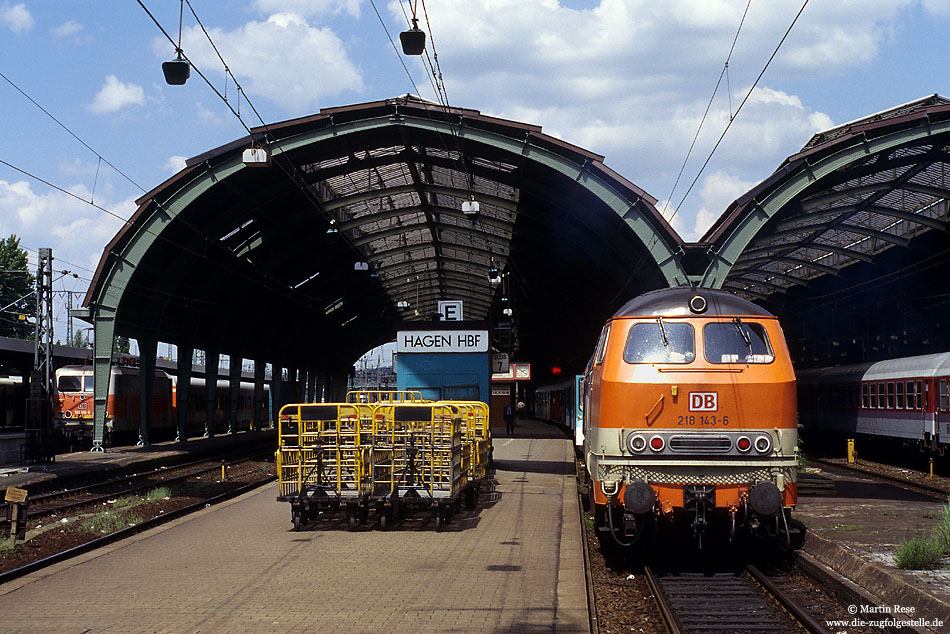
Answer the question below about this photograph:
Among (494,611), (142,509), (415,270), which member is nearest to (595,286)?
(415,270)

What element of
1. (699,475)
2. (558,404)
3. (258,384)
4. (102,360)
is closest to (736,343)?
(699,475)

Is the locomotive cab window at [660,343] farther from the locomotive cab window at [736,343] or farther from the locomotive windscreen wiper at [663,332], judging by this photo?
the locomotive cab window at [736,343]

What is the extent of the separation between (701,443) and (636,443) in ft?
2.38

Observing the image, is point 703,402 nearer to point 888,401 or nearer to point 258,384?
point 888,401

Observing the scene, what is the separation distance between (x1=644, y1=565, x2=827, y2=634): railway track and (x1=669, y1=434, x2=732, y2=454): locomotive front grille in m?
1.44

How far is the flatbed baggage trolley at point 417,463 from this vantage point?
14367mm

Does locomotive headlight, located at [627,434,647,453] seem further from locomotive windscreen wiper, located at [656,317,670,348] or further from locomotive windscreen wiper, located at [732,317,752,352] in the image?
locomotive windscreen wiper, located at [732,317,752,352]

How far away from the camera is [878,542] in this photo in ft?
38.0

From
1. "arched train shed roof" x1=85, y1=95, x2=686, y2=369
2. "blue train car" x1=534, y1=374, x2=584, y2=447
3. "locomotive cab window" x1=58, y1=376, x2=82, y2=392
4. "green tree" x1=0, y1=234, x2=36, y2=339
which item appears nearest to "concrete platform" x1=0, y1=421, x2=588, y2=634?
"arched train shed roof" x1=85, y1=95, x2=686, y2=369

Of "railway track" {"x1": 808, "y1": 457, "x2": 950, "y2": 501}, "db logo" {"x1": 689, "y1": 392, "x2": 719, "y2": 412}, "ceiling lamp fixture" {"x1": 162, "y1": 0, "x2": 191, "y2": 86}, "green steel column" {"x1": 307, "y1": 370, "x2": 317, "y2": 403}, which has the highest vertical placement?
"ceiling lamp fixture" {"x1": 162, "y1": 0, "x2": 191, "y2": 86}

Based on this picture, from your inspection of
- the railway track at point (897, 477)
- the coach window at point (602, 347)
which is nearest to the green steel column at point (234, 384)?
the railway track at point (897, 477)

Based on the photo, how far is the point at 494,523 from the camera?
15102 millimetres

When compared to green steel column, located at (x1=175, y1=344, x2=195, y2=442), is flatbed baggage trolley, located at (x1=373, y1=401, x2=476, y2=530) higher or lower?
lower

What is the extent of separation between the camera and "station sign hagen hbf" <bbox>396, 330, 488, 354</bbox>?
25438 millimetres
